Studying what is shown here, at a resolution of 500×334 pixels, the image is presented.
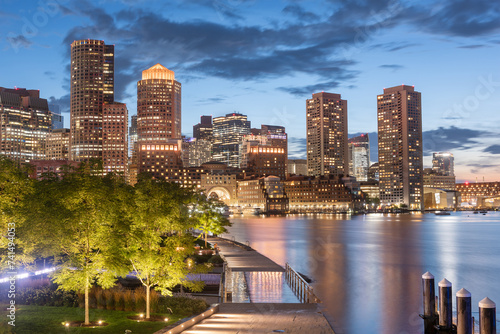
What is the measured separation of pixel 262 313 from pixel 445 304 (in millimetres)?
9395

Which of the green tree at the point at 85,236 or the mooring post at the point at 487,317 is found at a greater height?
the green tree at the point at 85,236

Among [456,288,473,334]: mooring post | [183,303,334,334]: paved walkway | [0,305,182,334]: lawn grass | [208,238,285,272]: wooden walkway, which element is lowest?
[208,238,285,272]: wooden walkway

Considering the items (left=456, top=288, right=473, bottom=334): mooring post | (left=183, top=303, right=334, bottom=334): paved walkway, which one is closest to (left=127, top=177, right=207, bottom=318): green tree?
(left=183, top=303, right=334, bottom=334): paved walkway

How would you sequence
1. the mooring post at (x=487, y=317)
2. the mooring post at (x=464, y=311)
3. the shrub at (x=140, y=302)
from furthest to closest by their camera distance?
the shrub at (x=140, y=302), the mooring post at (x=464, y=311), the mooring post at (x=487, y=317)

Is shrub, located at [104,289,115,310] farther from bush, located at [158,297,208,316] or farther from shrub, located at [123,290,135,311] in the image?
bush, located at [158,297,208,316]

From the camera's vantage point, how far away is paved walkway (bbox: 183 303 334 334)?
77.2ft

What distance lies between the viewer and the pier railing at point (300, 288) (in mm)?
31706

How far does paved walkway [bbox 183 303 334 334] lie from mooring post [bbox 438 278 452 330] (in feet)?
18.9

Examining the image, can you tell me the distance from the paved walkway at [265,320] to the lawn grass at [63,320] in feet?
7.93

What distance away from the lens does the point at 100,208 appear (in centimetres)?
2553

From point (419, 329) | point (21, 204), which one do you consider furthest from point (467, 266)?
point (21, 204)

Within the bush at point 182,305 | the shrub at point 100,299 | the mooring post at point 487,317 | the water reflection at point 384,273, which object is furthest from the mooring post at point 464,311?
the shrub at point 100,299

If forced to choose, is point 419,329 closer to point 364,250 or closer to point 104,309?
Answer: point 104,309

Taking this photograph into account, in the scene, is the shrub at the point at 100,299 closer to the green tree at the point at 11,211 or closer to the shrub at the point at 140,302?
the shrub at the point at 140,302
